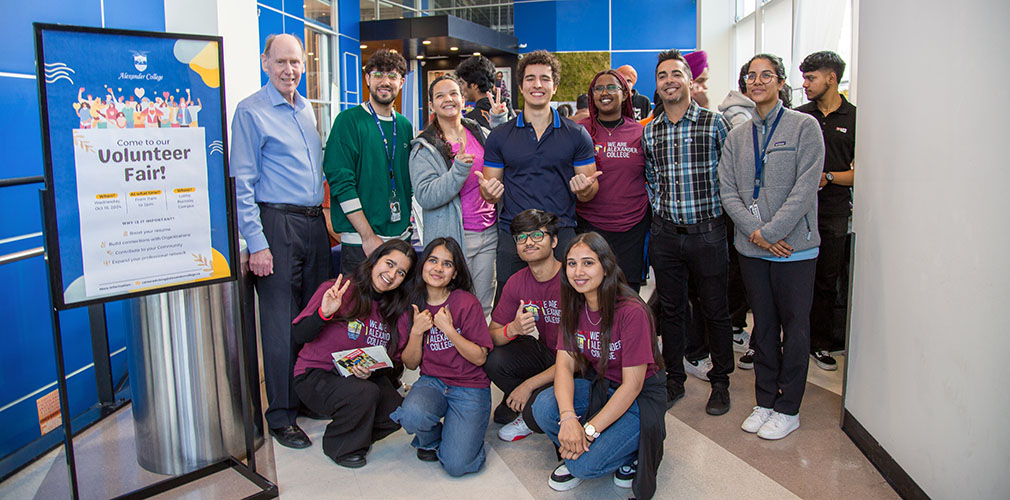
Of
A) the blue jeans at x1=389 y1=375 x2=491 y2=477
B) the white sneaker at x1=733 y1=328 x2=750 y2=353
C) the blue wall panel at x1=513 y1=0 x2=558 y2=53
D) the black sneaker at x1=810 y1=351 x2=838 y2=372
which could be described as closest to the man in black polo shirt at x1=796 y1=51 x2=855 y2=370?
the black sneaker at x1=810 y1=351 x2=838 y2=372

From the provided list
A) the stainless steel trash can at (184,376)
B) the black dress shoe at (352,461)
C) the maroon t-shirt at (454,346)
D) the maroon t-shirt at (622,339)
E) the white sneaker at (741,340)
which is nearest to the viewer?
the maroon t-shirt at (622,339)

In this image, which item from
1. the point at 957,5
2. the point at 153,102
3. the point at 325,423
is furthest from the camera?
the point at 325,423

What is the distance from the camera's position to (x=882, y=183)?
281 cm

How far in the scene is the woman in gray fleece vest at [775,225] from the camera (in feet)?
9.65

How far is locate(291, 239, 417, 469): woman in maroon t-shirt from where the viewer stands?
2904mm

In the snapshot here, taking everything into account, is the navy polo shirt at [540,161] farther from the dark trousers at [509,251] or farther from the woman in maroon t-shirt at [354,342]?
the woman in maroon t-shirt at [354,342]

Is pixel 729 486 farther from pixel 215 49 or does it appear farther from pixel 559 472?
pixel 215 49

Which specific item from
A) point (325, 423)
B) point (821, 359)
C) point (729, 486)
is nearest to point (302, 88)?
point (325, 423)

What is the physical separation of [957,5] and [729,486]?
6.17ft

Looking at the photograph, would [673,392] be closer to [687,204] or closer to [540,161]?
[687,204]

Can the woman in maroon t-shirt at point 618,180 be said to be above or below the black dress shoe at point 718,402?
above

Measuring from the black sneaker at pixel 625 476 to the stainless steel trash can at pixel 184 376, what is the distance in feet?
5.53

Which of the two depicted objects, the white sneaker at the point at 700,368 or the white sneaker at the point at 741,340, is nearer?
the white sneaker at the point at 700,368

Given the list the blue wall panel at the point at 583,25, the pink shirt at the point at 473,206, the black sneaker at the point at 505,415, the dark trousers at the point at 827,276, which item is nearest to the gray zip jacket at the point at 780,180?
the dark trousers at the point at 827,276
